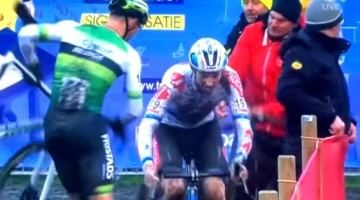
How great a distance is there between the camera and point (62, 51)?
29.4 ft

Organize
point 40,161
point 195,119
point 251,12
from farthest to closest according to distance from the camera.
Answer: point 251,12 → point 40,161 → point 195,119

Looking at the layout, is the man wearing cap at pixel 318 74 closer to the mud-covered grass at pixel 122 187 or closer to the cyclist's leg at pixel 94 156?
the cyclist's leg at pixel 94 156

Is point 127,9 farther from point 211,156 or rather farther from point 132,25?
point 211,156

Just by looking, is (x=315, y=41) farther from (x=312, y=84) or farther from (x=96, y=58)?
(x=96, y=58)

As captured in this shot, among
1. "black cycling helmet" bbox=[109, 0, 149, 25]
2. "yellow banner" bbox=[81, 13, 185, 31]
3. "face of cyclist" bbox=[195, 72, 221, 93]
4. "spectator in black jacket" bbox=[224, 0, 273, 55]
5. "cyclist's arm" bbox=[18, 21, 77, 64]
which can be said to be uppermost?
"yellow banner" bbox=[81, 13, 185, 31]

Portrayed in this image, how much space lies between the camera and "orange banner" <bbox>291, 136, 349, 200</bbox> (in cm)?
839

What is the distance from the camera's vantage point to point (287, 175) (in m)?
8.27

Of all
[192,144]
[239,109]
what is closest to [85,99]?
[192,144]

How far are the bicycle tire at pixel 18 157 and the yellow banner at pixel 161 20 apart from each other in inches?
120

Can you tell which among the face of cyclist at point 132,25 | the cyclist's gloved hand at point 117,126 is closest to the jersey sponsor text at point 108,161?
the cyclist's gloved hand at point 117,126

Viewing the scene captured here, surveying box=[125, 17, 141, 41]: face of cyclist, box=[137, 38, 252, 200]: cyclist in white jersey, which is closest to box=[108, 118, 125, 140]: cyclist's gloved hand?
box=[137, 38, 252, 200]: cyclist in white jersey

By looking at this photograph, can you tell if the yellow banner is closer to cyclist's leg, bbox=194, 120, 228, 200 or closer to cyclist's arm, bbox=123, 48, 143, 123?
cyclist's leg, bbox=194, 120, 228, 200

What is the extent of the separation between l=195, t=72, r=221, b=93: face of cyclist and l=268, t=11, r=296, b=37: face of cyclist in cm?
93

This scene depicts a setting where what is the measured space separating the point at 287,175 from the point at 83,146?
150 cm
